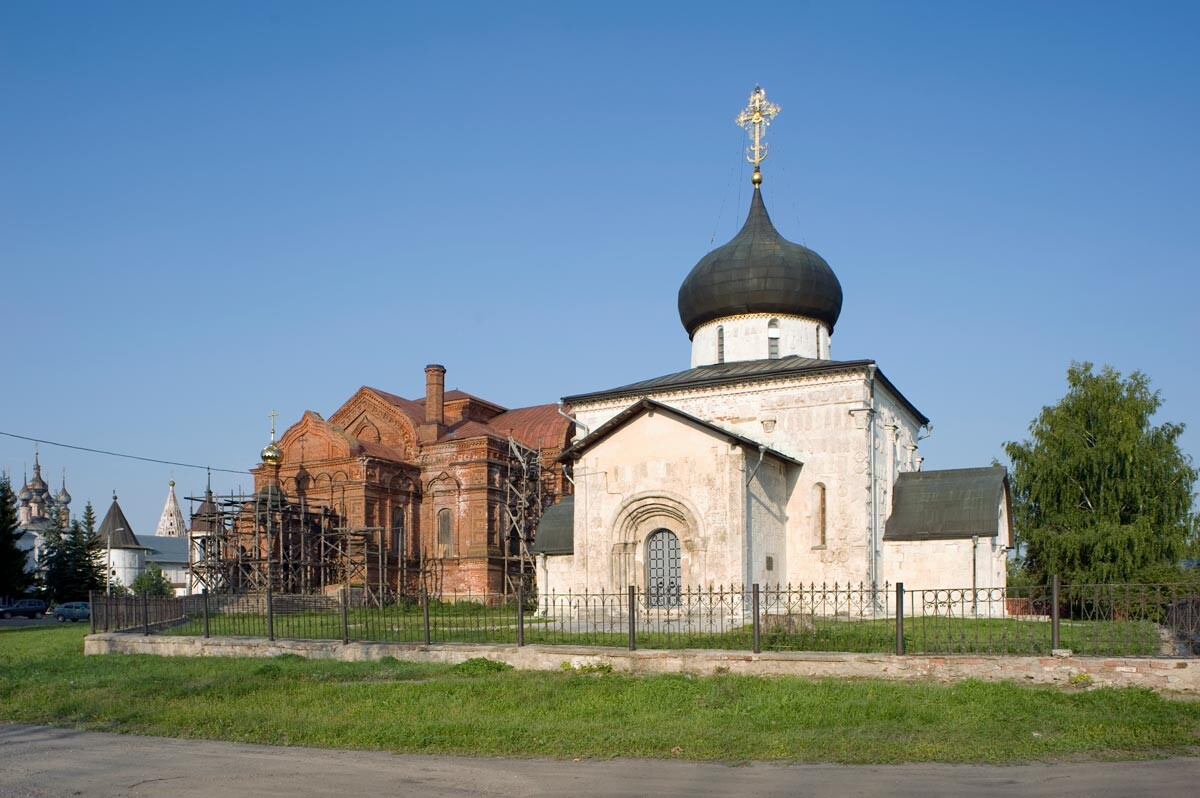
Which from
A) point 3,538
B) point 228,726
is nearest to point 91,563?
point 3,538

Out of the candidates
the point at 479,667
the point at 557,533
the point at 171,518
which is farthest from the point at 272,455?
the point at 171,518

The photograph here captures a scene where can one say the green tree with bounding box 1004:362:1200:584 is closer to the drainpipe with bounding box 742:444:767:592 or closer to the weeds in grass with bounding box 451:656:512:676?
the drainpipe with bounding box 742:444:767:592

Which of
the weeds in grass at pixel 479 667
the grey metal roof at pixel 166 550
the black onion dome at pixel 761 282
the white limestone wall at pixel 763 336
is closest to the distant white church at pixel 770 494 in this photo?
the white limestone wall at pixel 763 336

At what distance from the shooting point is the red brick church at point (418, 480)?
3203 cm

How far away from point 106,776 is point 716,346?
19414 mm

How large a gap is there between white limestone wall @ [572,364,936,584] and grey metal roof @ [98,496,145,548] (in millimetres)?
54632

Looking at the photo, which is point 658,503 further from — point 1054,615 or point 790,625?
point 1054,615

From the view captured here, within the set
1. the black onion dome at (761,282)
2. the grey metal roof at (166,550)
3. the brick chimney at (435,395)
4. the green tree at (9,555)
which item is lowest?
the grey metal roof at (166,550)

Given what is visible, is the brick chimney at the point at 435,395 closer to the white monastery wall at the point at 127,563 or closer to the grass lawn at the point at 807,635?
the grass lawn at the point at 807,635

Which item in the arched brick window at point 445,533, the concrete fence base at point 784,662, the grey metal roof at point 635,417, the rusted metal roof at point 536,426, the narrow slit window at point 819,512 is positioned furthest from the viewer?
the rusted metal roof at point 536,426

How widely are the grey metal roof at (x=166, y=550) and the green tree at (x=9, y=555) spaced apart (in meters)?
32.5

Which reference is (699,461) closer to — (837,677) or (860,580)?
(860,580)

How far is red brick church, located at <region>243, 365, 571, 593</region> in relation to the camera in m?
32.0

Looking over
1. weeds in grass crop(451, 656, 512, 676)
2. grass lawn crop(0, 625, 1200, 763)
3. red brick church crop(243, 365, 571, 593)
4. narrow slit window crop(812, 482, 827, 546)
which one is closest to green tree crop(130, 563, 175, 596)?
red brick church crop(243, 365, 571, 593)
